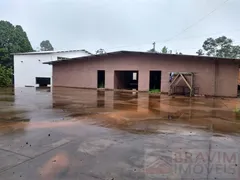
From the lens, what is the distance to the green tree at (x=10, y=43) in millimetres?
29703

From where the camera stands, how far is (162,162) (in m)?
3.03

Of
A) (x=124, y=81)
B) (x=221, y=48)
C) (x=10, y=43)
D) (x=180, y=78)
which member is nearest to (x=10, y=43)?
(x=10, y=43)

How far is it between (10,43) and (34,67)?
9927mm

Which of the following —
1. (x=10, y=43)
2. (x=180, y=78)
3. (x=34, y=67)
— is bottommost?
(x=180, y=78)

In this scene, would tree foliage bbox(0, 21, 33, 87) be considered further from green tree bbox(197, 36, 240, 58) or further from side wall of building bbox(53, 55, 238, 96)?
green tree bbox(197, 36, 240, 58)

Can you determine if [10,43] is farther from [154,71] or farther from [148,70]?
[148,70]

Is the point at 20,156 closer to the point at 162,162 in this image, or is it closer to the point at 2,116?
the point at 162,162

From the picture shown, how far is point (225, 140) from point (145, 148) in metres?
1.76

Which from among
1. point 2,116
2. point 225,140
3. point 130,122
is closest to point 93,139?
point 130,122

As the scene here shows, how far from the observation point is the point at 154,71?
17.8 meters

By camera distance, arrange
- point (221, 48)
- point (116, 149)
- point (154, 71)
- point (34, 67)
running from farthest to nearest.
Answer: point (221, 48) → point (34, 67) → point (154, 71) → point (116, 149)

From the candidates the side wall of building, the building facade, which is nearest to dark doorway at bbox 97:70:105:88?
the side wall of building

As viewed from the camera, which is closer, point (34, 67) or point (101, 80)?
point (101, 80)

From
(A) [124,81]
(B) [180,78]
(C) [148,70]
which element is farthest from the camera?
(A) [124,81]
